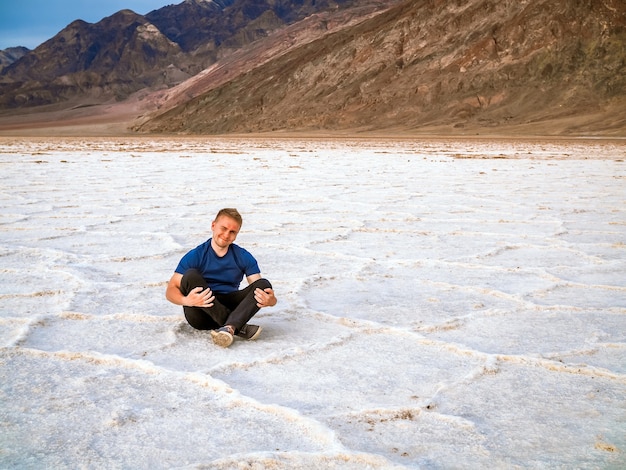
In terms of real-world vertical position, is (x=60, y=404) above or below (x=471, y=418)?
above

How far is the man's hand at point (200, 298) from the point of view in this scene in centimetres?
289

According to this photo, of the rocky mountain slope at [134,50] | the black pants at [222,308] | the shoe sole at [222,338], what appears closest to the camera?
the shoe sole at [222,338]

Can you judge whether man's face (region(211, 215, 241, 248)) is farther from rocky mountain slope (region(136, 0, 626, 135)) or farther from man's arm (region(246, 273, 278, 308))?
rocky mountain slope (region(136, 0, 626, 135))

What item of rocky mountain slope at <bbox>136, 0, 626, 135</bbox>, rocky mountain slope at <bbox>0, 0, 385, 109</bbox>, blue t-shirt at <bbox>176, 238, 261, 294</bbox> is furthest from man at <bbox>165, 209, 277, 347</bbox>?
rocky mountain slope at <bbox>0, 0, 385, 109</bbox>

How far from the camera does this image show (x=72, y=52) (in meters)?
150

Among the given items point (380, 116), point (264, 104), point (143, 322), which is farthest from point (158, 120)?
point (143, 322)

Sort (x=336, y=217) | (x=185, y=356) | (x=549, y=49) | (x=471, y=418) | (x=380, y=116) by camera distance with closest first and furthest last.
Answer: (x=471, y=418) < (x=185, y=356) < (x=336, y=217) < (x=549, y=49) < (x=380, y=116)

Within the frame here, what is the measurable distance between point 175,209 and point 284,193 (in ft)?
6.02

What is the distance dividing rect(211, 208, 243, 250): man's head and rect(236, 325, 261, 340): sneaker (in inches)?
13.5

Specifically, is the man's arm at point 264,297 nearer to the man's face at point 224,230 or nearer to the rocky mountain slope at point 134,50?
the man's face at point 224,230

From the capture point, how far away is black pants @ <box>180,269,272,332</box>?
9.67 ft

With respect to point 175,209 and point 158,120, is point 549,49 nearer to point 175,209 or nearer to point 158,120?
point 158,120

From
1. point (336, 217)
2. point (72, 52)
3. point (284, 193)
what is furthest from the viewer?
point (72, 52)

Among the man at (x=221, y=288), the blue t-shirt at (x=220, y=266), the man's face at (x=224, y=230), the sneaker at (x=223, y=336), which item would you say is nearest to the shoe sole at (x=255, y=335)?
the man at (x=221, y=288)
